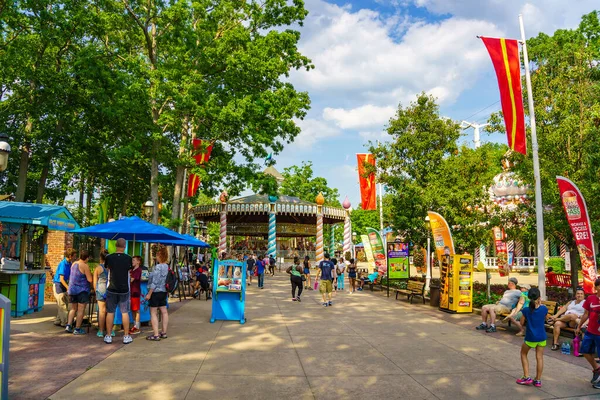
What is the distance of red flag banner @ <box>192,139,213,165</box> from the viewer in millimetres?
19891

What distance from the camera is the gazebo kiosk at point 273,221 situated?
1344 inches

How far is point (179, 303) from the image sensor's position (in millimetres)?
15719

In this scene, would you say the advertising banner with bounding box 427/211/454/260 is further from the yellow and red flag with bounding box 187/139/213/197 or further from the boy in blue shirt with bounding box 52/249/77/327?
the boy in blue shirt with bounding box 52/249/77/327

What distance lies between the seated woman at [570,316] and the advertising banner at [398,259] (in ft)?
34.5

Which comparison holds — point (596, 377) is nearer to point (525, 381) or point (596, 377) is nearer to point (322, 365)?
point (525, 381)

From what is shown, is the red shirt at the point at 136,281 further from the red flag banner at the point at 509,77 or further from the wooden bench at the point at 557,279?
the wooden bench at the point at 557,279

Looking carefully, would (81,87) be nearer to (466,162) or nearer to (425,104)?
(425,104)

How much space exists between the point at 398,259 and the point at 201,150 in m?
10.2

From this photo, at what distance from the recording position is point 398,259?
66.1ft

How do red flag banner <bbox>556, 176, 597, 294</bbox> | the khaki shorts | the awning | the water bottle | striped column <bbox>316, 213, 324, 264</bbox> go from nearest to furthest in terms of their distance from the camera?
the water bottle → red flag banner <bbox>556, 176, 597, 294</bbox> → the awning → the khaki shorts → striped column <bbox>316, 213, 324, 264</bbox>

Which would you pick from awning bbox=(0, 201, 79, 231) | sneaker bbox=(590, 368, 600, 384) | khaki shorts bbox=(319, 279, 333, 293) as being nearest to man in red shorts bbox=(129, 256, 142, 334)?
awning bbox=(0, 201, 79, 231)

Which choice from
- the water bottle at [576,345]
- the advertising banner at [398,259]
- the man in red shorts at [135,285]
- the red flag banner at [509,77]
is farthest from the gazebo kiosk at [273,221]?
the water bottle at [576,345]

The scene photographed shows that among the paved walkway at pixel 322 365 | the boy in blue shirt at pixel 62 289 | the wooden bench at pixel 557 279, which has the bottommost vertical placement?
the paved walkway at pixel 322 365

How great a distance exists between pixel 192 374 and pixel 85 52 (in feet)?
53.6
